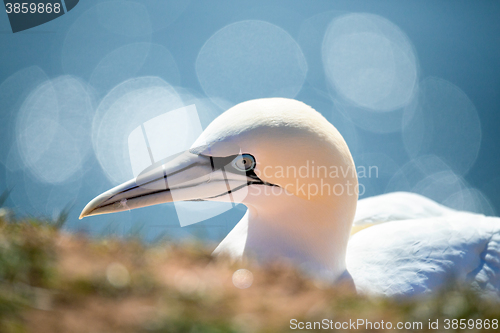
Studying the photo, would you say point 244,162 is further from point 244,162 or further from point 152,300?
point 152,300

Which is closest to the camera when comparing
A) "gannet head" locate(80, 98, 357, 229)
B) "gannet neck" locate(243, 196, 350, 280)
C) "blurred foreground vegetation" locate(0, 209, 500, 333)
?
"blurred foreground vegetation" locate(0, 209, 500, 333)

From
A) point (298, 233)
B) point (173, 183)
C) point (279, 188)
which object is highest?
point (173, 183)

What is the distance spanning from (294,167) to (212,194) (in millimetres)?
686

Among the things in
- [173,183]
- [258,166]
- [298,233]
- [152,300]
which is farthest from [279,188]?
[152,300]

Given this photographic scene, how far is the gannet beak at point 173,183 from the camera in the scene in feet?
8.55

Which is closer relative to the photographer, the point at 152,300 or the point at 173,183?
the point at 152,300

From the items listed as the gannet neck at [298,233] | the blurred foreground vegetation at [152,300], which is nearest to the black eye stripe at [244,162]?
the gannet neck at [298,233]

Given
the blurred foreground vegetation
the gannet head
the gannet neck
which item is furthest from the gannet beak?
the blurred foreground vegetation

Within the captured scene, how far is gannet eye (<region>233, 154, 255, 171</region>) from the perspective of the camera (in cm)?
256

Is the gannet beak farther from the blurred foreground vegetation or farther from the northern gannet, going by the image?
the blurred foreground vegetation

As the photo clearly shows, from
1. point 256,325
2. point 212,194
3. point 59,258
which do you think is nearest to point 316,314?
point 256,325

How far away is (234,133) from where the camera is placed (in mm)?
2518

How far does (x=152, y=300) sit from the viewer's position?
42.1 inches

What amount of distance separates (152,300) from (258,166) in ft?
5.23
